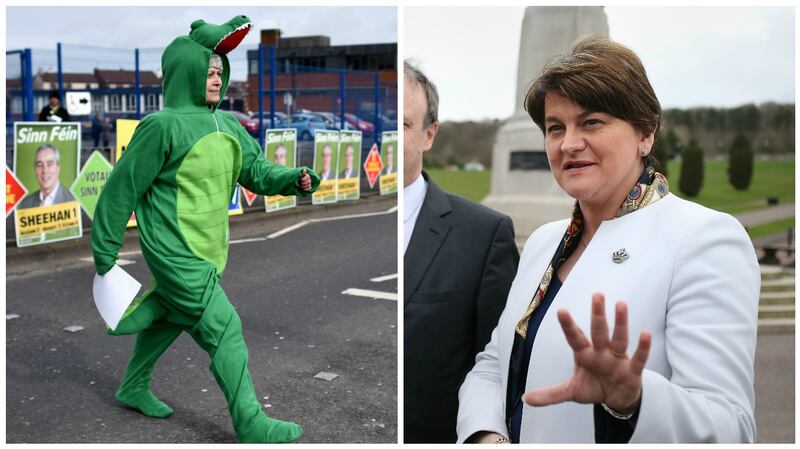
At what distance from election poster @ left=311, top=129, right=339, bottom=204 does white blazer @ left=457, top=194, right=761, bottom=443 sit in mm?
9231

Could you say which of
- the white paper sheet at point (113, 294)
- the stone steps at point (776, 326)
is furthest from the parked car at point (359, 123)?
the white paper sheet at point (113, 294)

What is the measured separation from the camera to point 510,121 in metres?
8.45

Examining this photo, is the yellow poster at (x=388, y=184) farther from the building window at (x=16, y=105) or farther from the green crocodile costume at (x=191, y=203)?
the green crocodile costume at (x=191, y=203)

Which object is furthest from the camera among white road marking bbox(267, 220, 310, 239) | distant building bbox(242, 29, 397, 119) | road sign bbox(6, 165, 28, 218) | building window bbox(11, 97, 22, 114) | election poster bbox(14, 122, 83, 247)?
white road marking bbox(267, 220, 310, 239)

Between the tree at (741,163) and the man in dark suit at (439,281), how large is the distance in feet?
55.7

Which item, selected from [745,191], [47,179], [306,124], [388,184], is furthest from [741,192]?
[47,179]

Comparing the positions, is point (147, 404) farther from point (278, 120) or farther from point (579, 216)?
point (278, 120)

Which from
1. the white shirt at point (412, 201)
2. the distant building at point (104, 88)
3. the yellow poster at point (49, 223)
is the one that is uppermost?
the distant building at point (104, 88)

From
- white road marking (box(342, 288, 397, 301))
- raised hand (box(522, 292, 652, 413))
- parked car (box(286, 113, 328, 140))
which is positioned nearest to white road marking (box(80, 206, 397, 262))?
white road marking (box(342, 288, 397, 301))

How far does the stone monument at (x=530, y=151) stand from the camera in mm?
7734

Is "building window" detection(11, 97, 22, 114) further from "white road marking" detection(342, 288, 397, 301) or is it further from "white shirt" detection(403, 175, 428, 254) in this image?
"white shirt" detection(403, 175, 428, 254)

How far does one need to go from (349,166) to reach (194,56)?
27.9 feet

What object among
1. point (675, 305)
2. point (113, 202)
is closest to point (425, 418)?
point (675, 305)

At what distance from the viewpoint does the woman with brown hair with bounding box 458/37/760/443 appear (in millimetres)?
1391
